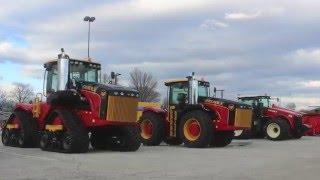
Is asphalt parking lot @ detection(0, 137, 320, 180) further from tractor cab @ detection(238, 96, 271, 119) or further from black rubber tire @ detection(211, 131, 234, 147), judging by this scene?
tractor cab @ detection(238, 96, 271, 119)

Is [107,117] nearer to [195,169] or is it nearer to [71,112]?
[71,112]

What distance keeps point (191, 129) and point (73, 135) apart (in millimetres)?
6084

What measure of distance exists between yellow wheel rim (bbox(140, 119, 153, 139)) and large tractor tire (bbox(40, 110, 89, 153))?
5.90 meters

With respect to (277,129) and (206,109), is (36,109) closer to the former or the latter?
(206,109)

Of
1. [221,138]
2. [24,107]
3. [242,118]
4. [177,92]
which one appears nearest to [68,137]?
[24,107]

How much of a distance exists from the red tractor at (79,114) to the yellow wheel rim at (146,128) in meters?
4.24

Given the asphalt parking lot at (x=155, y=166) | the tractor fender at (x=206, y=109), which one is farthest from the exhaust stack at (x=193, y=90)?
the asphalt parking lot at (x=155, y=166)

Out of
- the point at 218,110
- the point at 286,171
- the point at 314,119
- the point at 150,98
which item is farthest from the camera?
the point at 150,98

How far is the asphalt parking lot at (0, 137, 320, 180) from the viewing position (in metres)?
11.6

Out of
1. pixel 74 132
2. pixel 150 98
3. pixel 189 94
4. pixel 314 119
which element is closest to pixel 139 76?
pixel 150 98

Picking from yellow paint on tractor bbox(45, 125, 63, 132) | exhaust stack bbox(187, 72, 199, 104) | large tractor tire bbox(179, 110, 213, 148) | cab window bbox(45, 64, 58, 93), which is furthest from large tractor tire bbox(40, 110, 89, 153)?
exhaust stack bbox(187, 72, 199, 104)

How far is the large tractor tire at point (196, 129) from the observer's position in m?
20.5

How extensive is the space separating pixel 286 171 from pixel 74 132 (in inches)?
266

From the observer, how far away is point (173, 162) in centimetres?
1441
